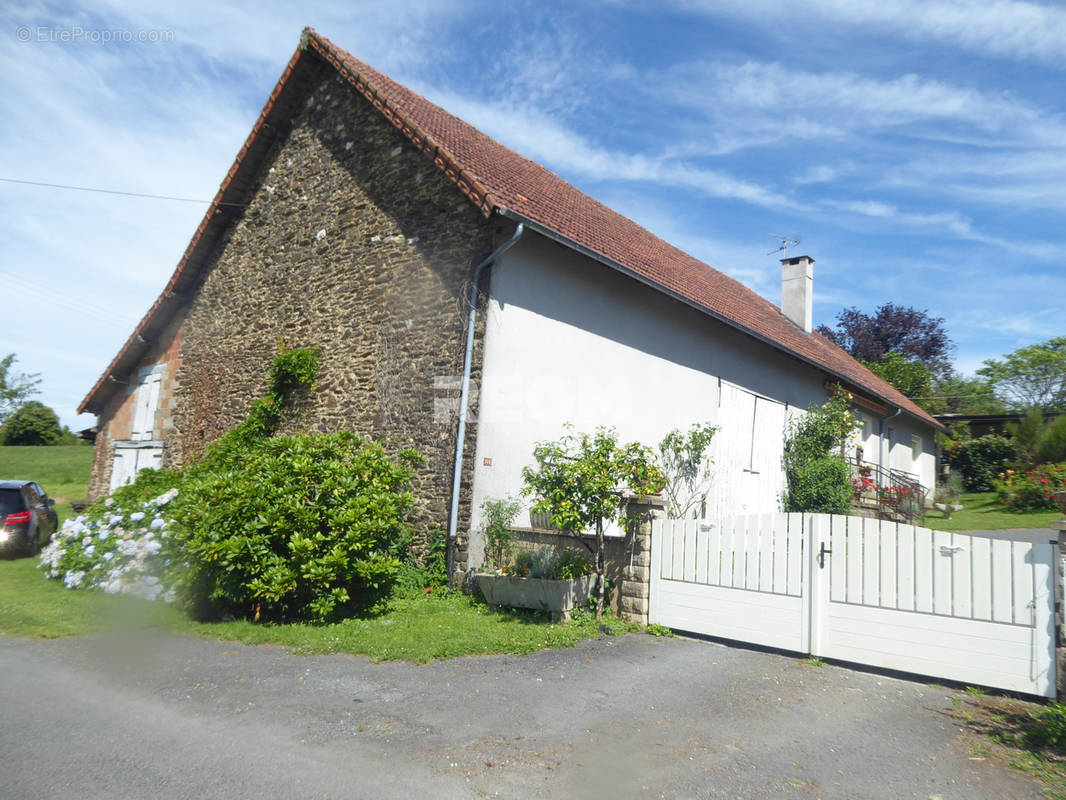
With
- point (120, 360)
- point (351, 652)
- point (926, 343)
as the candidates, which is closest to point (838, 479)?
point (351, 652)

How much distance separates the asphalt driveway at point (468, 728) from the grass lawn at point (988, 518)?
43.5 feet

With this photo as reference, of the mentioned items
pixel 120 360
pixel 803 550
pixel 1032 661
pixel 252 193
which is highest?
pixel 252 193

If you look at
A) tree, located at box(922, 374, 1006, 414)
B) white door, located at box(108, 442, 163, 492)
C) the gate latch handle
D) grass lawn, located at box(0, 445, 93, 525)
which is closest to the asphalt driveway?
the gate latch handle

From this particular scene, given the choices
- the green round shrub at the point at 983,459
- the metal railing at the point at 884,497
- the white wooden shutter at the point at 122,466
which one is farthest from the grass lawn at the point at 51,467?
the green round shrub at the point at 983,459

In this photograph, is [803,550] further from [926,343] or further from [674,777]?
[926,343]

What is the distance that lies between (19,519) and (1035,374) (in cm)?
4243

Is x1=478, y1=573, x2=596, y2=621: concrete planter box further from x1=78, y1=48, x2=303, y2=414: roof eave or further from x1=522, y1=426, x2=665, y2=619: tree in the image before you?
x1=78, y1=48, x2=303, y2=414: roof eave

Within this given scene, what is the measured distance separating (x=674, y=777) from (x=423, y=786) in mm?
1412

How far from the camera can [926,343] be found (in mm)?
41906

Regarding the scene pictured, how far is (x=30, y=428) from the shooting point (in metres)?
47.0

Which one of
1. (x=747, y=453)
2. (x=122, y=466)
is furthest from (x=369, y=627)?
(x=122, y=466)

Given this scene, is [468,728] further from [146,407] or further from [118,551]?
[146,407]

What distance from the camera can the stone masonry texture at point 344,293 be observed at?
33.0ft

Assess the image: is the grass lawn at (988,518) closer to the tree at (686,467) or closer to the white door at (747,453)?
the white door at (747,453)
